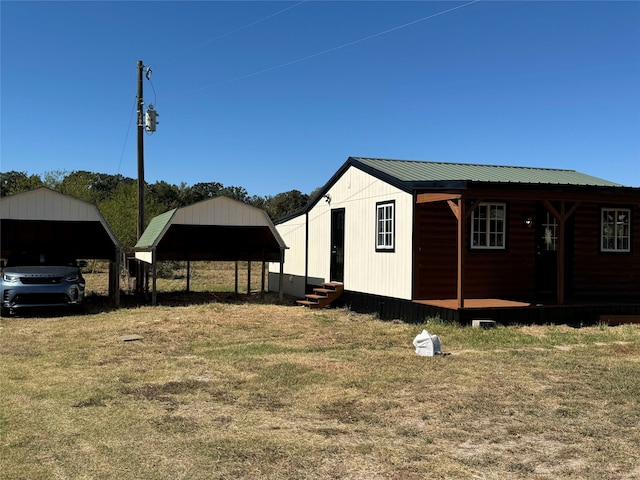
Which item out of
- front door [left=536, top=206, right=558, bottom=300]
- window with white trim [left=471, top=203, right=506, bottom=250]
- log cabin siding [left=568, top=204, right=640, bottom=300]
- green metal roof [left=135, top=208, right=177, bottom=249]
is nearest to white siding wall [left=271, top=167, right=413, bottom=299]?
window with white trim [left=471, top=203, right=506, bottom=250]

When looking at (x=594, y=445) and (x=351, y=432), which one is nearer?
(x=594, y=445)

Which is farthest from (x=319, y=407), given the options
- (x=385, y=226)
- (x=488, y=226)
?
(x=488, y=226)

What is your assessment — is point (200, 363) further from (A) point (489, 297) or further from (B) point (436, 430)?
(A) point (489, 297)

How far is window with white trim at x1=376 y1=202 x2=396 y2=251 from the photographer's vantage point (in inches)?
521

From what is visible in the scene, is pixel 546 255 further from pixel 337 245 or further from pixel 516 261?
pixel 337 245

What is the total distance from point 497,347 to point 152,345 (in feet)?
18.4

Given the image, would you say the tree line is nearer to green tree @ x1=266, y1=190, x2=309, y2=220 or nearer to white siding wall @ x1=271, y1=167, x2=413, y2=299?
green tree @ x1=266, y1=190, x2=309, y2=220

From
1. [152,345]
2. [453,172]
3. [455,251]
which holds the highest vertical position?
[453,172]

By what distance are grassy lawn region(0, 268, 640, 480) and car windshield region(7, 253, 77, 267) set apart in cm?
373

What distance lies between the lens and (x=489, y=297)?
13031 mm

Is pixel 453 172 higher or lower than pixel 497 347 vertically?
higher

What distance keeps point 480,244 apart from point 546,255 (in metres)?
1.95

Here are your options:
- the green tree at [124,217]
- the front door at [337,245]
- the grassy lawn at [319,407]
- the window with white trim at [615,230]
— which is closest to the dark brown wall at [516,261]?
the window with white trim at [615,230]

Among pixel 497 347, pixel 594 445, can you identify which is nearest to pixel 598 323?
pixel 497 347
